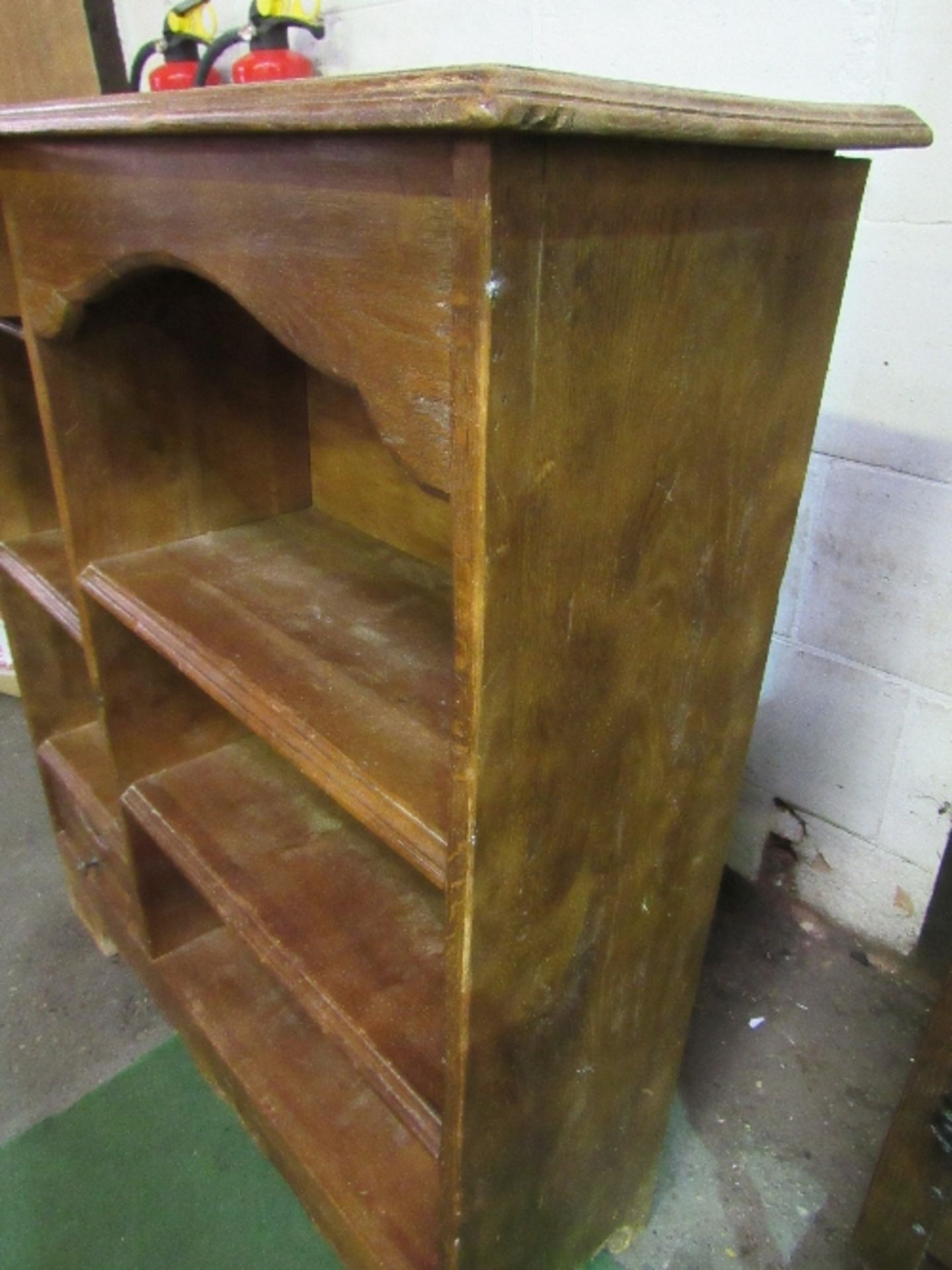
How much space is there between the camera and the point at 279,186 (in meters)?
0.61

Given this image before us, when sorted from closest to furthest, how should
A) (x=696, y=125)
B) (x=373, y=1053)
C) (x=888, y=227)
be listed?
(x=696, y=125), (x=373, y=1053), (x=888, y=227)

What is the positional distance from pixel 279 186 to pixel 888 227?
2.37 feet

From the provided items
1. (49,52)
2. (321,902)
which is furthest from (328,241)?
(49,52)

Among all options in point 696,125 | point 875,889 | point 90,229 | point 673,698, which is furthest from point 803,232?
point 875,889

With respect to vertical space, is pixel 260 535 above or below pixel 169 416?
below

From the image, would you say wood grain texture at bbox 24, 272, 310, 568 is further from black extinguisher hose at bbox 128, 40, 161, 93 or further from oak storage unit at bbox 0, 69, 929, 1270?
black extinguisher hose at bbox 128, 40, 161, 93

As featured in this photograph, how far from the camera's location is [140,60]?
155 cm

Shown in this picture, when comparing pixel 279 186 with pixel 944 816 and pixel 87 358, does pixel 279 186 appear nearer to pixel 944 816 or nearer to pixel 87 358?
pixel 87 358

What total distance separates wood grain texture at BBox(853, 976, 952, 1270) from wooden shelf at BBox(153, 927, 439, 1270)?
49cm

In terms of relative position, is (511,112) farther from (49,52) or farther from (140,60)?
(49,52)

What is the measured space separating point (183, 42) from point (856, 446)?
1201mm

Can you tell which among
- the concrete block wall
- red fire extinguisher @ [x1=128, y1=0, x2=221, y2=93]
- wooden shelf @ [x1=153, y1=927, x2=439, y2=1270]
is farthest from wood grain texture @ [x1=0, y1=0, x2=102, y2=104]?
wooden shelf @ [x1=153, y1=927, x2=439, y2=1270]

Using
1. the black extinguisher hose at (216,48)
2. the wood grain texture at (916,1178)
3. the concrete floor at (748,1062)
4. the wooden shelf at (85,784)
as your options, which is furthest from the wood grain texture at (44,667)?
the wood grain texture at (916,1178)

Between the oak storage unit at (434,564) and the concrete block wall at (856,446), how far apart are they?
0.38 m
